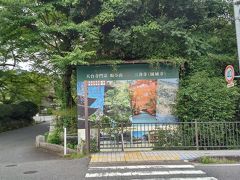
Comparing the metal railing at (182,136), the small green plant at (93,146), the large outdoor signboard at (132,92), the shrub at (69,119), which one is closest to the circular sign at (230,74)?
the metal railing at (182,136)

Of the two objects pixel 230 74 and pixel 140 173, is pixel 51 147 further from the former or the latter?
pixel 230 74

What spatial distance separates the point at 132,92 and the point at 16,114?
23946mm

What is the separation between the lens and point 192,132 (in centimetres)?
1395

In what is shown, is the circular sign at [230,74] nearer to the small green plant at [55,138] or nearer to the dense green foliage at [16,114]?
the small green plant at [55,138]

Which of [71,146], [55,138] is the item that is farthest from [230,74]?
[55,138]

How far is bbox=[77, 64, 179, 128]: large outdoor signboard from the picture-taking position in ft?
52.2

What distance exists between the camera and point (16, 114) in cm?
3659

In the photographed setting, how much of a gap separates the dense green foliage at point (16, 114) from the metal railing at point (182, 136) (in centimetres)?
2055

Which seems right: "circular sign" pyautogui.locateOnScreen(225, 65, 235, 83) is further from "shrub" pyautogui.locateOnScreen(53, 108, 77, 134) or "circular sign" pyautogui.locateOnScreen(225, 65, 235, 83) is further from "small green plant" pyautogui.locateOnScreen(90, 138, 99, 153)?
"shrub" pyautogui.locateOnScreen(53, 108, 77, 134)

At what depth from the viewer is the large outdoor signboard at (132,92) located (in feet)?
52.2

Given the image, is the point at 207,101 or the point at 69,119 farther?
the point at 69,119

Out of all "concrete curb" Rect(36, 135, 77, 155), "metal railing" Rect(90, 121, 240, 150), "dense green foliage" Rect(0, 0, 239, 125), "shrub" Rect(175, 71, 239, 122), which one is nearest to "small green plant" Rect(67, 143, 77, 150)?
"concrete curb" Rect(36, 135, 77, 155)

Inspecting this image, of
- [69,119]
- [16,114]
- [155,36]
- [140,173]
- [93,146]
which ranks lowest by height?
[140,173]

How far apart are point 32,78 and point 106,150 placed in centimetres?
2114
